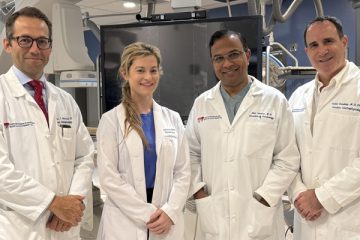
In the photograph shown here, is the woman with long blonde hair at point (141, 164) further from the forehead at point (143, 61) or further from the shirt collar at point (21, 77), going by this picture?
the shirt collar at point (21, 77)

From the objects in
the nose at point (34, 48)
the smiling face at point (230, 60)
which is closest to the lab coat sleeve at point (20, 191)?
the nose at point (34, 48)

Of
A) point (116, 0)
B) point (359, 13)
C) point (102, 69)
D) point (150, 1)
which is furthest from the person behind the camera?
point (116, 0)

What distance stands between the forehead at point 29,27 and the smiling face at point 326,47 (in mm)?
1192

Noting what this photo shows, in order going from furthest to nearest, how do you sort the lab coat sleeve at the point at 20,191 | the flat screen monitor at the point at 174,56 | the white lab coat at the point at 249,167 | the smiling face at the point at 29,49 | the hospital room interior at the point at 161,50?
1. the flat screen monitor at the point at 174,56
2. the hospital room interior at the point at 161,50
3. the white lab coat at the point at 249,167
4. the smiling face at the point at 29,49
5. the lab coat sleeve at the point at 20,191

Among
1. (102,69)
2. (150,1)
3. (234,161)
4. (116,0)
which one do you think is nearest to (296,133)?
(234,161)

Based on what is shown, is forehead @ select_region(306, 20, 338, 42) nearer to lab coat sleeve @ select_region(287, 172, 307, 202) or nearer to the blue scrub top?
lab coat sleeve @ select_region(287, 172, 307, 202)

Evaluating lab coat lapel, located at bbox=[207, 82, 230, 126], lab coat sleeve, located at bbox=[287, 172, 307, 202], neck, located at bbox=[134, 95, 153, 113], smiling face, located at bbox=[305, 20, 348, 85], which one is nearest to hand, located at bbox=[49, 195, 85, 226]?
neck, located at bbox=[134, 95, 153, 113]

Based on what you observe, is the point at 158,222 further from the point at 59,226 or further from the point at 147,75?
the point at 147,75

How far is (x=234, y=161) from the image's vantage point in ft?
5.54

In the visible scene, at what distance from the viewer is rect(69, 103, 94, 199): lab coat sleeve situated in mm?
1683

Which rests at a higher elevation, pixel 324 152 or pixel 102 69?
pixel 102 69

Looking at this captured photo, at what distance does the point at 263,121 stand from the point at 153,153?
511 mm

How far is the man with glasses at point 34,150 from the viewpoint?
1.48 meters

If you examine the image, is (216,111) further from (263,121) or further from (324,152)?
(324,152)
